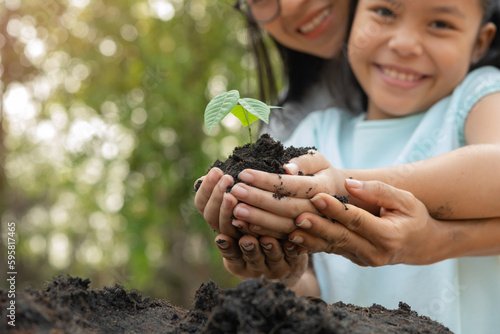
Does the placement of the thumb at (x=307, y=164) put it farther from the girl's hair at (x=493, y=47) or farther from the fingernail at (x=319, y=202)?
the girl's hair at (x=493, y=47)

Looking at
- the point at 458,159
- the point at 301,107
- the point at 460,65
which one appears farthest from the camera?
the point at 301,107

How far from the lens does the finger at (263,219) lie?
1.20m

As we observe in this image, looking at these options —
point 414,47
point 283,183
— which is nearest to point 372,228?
point 283,183

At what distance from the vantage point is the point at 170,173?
4.47m

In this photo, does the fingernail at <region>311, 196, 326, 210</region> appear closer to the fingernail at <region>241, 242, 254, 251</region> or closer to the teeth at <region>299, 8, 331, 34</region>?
the fingernail at <region>241, 242, 254, 251</region>

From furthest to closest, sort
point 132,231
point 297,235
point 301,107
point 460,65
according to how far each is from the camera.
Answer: point 132,231 < point 301,107 < point 460,65 < point 297,235

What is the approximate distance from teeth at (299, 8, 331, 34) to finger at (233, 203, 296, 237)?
1.46 meters

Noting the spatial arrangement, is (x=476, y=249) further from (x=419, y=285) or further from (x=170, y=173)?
(x=170, y=173)

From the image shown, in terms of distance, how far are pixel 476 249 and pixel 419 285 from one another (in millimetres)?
490

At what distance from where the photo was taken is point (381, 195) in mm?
1348

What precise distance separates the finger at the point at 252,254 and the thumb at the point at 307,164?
0.75 feet

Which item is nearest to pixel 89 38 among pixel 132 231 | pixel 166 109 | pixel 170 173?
pixel 166 109

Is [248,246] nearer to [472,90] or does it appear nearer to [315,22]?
[472,90]

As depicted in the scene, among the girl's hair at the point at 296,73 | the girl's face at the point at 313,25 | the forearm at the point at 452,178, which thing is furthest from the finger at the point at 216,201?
the girl's hair at the point at 296,73
